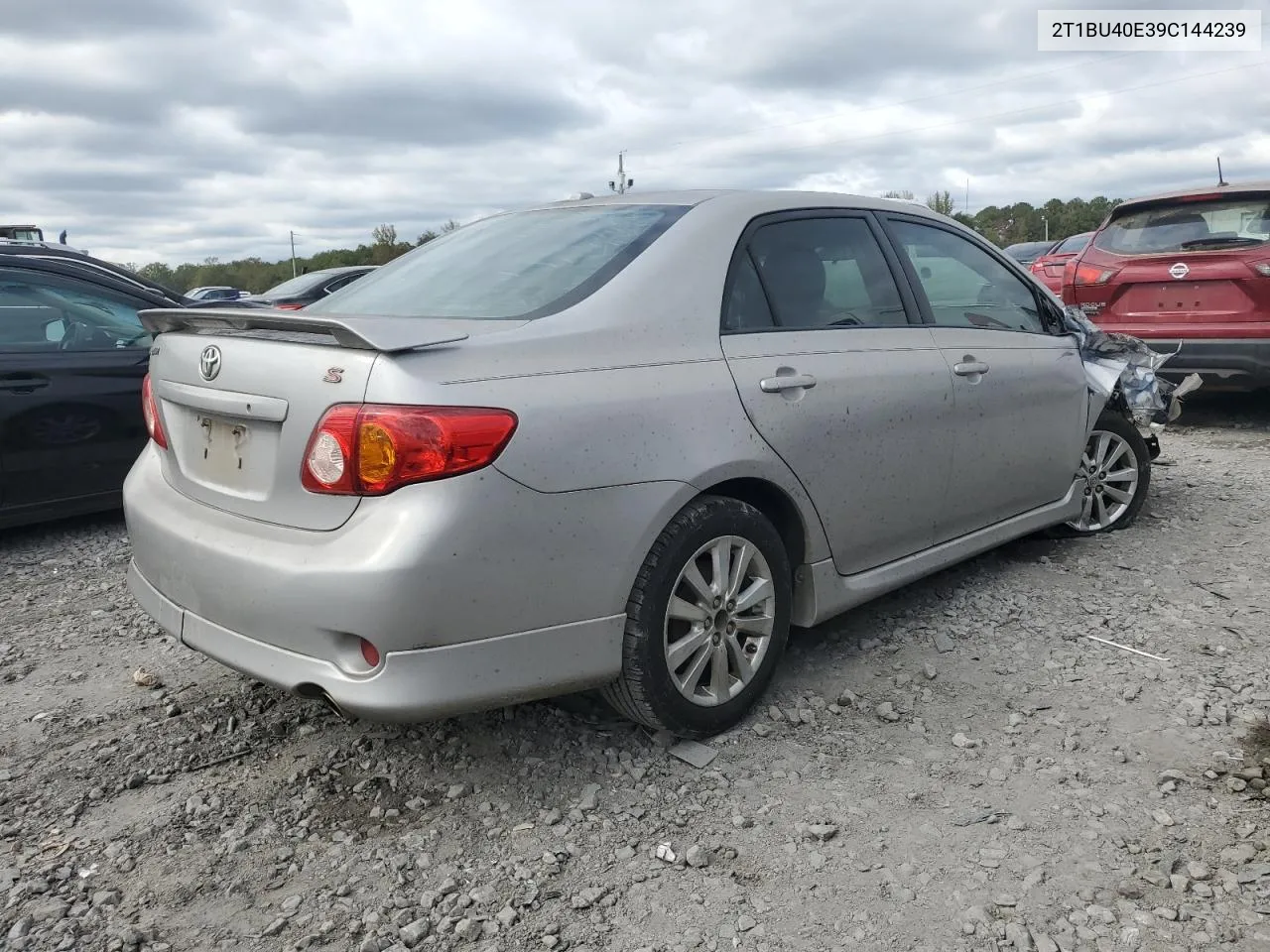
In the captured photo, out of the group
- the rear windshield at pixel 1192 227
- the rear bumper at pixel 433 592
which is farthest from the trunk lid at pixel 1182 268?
the rear bumper at pixel 433 592

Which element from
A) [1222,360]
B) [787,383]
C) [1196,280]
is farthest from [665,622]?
[1196,280]

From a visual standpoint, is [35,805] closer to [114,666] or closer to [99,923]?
[99,923]

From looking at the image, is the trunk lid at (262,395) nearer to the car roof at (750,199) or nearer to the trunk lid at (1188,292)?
the car roof at (750,199)

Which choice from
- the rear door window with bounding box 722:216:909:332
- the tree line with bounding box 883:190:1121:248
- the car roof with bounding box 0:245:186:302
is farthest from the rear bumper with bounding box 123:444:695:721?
the tree line with bounding box 883:190:1121:248

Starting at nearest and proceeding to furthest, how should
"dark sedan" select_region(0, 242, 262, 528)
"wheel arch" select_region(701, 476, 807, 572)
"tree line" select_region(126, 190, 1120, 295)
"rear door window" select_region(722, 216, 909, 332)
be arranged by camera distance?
"wheel arch" select_region(701, 476, 807, 572) < "rear door window" select_region(722, 216, 909, 332) < "dark sedan" select_region(0, 242, 262, 528) < "tree line" select_region(126, 190, 1120, 295)

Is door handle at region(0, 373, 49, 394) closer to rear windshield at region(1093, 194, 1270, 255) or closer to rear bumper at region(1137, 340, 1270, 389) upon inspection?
rear bumper at region(1137, 340, 1270, 389)

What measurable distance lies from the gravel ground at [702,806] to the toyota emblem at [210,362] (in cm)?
111

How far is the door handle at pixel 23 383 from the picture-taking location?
5023mm

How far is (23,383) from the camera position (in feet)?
16.6

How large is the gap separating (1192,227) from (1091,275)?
699 millimetres

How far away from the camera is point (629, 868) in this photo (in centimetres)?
250

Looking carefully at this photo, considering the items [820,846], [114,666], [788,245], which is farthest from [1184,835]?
[114,666]

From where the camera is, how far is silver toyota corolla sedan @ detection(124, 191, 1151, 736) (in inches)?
95.4

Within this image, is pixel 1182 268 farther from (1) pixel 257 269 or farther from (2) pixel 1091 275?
(1) pixel 257 269
